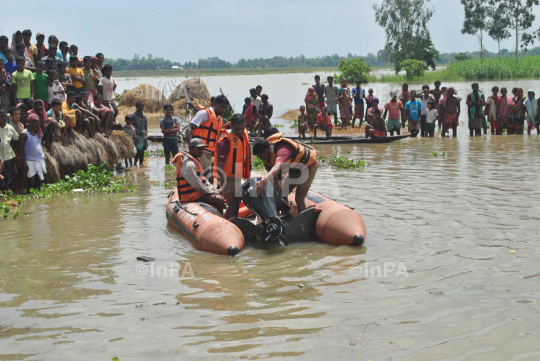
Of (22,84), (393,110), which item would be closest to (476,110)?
(393,110)

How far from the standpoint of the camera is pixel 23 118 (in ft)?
36.6

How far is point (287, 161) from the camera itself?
7742 mm

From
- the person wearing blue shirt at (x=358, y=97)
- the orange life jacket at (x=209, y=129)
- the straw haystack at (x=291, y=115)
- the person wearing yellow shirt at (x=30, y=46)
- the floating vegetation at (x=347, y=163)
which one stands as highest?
the person wearing yellow shirt at (x=30, y=46)

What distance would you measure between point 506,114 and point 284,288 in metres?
15.4

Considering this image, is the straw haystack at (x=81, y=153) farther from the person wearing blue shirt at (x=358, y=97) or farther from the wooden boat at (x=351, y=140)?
the person wearing blue shirt at (x=358, y=97)

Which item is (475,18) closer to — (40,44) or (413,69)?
(413,69)

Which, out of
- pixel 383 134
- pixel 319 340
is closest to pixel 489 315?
pixel 319 340

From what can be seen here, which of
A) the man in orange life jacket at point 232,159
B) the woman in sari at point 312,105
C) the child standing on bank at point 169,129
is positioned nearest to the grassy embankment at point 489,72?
the woman in sari at point 312,105

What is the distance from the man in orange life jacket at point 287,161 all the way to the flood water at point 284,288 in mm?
→ 865

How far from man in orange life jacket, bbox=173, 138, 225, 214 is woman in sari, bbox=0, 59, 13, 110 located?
4640 millimetres

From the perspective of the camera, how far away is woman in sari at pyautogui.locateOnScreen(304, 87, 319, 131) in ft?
63.5

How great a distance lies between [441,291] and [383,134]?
1298 cm

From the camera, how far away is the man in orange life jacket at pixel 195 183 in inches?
335

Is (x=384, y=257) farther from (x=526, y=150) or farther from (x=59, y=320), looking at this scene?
(x=526, y=150)
